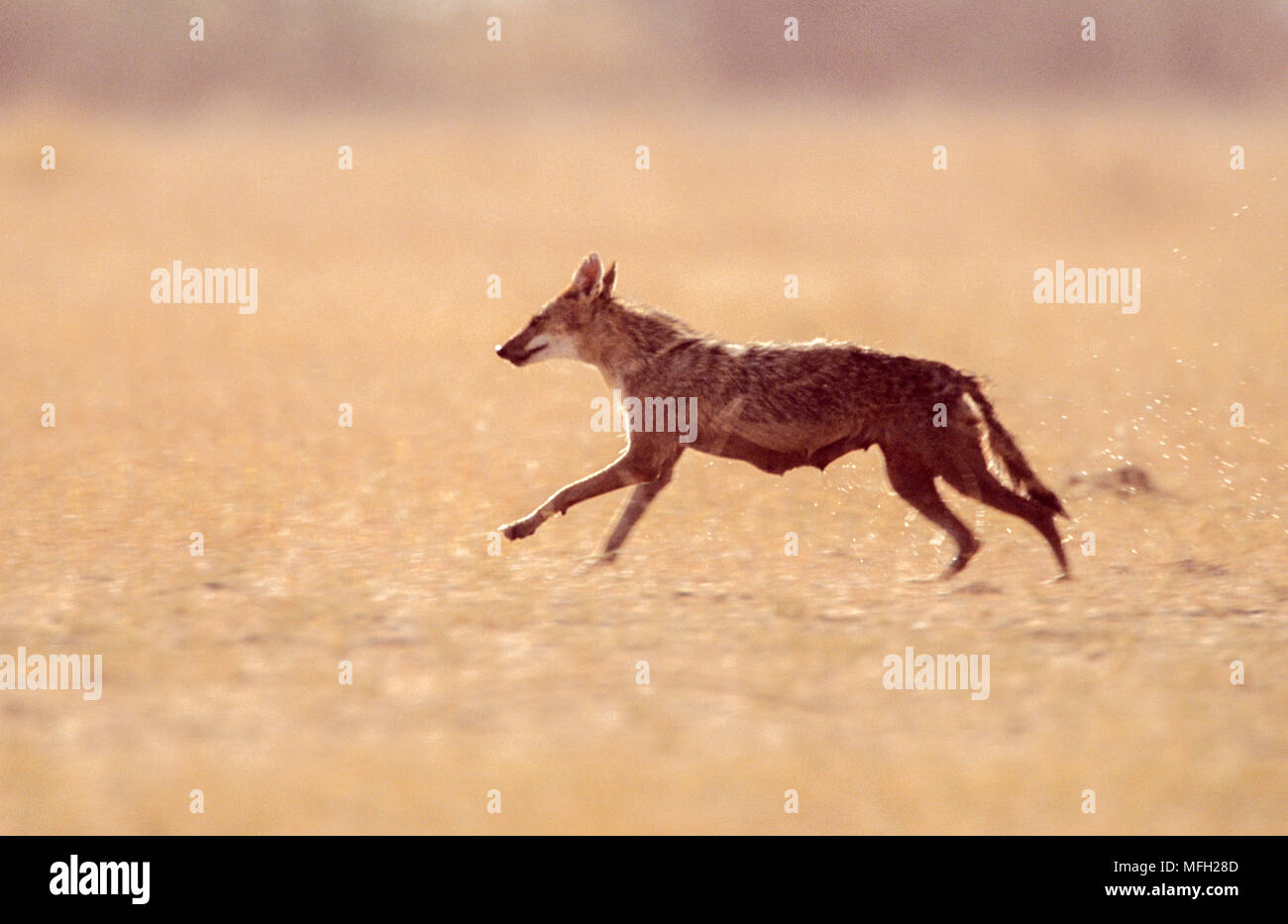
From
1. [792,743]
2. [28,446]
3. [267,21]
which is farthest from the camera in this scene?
[267,21]

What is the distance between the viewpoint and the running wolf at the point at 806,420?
10086 mm

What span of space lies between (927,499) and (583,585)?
2.19 m

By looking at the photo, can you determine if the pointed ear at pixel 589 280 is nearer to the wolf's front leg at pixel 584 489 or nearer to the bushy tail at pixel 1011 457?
the wolf's front leg at pixel 584 489

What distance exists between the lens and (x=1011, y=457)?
1033cm

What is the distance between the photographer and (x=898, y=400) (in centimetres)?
1008

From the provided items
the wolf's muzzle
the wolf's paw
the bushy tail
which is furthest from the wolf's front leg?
the bushy tail

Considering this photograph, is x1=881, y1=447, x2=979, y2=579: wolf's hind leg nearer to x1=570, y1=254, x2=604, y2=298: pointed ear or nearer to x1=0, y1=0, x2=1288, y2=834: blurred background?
x1=0, y1=0, x2=1288, y2=834: blurred background

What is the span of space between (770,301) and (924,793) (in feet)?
71.6

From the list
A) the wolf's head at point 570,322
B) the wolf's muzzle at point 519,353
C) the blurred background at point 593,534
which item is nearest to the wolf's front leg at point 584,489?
the blurred background at point 593,534

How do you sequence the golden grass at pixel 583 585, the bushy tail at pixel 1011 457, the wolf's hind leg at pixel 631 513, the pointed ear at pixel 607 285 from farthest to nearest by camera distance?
the pointed ear at pixel 607 285, the wolf's hind leg at pixel 631 513, the bushy tail at pixel 1011 457, the golden grass at pixel 583 585

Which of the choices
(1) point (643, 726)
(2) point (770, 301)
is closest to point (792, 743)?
(1) point (643, 726)

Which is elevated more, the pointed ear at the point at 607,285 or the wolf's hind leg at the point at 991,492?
the pointed ear at the point at 607,285
